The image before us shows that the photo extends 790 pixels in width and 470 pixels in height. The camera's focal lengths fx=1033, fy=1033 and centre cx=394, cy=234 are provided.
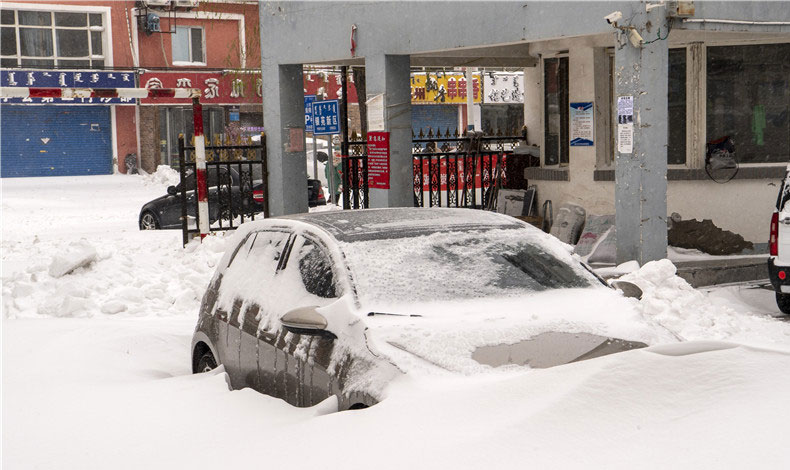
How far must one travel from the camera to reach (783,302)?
11.1 m

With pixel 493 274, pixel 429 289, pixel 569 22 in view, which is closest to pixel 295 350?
pixel 429 289

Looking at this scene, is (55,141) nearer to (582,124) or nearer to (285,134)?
(285,134)

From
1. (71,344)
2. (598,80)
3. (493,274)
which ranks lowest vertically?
(71,344)

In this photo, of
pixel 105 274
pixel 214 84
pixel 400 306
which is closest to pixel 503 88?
pixel 214 84

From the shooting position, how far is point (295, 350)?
5625 millimetres

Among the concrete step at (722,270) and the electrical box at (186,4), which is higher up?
the electrical box at (186,4)

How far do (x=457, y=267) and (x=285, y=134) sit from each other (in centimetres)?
1187

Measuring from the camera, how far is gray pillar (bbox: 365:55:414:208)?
14672 millimetres

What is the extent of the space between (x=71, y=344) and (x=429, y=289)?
4497 millimetres

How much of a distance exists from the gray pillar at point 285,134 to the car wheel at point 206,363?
32.7ft

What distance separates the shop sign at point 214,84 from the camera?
131 feet

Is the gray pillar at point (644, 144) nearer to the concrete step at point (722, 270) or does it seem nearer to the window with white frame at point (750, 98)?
the concrete step at point (722, 270)

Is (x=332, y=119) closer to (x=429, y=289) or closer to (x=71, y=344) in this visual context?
(x=71, y=344)

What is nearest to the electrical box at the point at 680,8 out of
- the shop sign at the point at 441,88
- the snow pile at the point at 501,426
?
the snow pile at the point at 501,426
